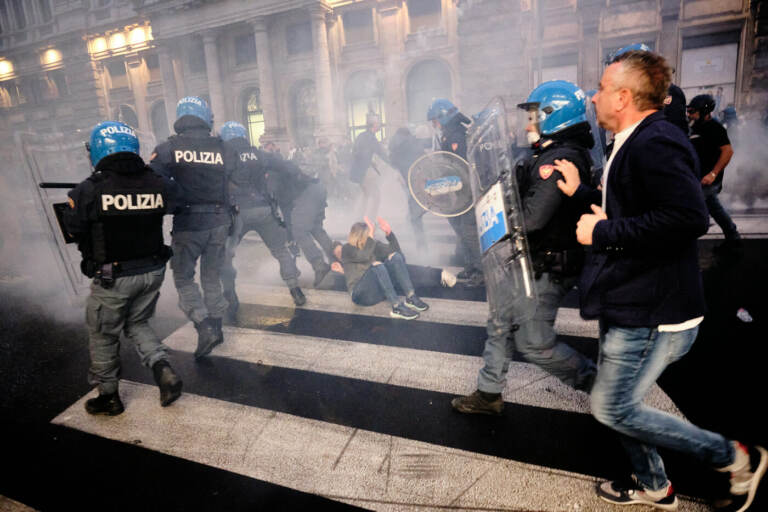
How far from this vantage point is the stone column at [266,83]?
869 inches

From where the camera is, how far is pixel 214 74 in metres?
23.9

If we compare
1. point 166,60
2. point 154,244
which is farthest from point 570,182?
point 166,60

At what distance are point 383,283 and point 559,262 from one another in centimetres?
246

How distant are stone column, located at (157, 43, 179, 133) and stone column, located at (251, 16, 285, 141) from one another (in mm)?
6101

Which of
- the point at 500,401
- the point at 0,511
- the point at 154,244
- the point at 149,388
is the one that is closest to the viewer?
the point at 0,511

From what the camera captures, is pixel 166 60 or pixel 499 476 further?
pixel 166 60

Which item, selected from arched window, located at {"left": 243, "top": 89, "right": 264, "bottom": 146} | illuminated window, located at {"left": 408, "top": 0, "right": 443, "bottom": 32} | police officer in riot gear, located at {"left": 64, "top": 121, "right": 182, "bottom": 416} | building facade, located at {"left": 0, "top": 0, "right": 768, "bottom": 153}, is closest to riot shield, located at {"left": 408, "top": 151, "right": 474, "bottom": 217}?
police officer in riot gear, located at {"left": 64, "top": 121, "right": 182, "bottom": 416}

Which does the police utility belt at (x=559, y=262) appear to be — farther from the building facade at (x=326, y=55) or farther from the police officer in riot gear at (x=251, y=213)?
the building facade at (x=326, y=55)

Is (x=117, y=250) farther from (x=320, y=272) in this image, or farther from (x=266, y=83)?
(x=266, y=83)

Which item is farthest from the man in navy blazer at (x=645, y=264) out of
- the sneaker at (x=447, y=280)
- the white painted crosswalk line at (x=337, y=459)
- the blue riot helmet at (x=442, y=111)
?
the blue riot helmet at (x=442, y=111)

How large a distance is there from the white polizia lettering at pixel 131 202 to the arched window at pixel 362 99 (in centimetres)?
1946

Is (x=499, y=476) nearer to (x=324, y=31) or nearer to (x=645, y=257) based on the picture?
(x=645, y=257)

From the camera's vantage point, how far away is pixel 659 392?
2734mm

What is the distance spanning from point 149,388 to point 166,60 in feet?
90.9
